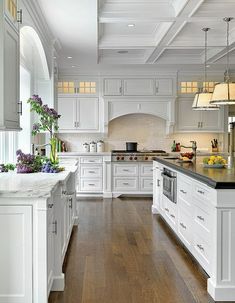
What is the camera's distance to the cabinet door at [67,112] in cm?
859

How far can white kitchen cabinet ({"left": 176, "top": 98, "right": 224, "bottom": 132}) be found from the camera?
871 centimetres

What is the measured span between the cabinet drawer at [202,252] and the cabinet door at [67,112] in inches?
204

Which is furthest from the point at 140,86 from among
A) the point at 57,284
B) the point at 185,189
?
the point at 57,284

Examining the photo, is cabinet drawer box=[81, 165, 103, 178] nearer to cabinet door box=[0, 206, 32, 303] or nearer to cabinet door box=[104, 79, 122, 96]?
cabinet door box=[104, 79, 122, 96]

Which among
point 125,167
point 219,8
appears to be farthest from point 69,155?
point 219,8

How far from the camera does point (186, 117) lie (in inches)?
343

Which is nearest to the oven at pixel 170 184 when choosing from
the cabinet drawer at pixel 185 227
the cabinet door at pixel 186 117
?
the cabinet drawer at pixel 185 227

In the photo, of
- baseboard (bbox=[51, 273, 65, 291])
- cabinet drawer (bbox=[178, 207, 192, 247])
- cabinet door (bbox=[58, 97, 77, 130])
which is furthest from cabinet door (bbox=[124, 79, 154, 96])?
baseboard (bbox=[51, 273, 65, 291])

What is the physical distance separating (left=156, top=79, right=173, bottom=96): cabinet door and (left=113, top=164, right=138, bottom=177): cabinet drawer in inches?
66.6

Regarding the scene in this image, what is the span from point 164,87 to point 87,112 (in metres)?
1.76

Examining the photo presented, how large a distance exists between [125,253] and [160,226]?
4.67ft

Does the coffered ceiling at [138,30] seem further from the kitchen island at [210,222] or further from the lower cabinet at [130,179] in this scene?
the lower cabinet at [130,179]

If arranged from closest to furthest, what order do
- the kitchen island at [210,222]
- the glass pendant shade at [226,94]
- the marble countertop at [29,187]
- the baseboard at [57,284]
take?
the marble countertop at [29,187]
the kitchen island at [210,222]
the baseboard at [57,284]
the glass pendant shade at [226,94]

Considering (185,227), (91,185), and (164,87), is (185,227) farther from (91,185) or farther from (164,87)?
(164,87)
